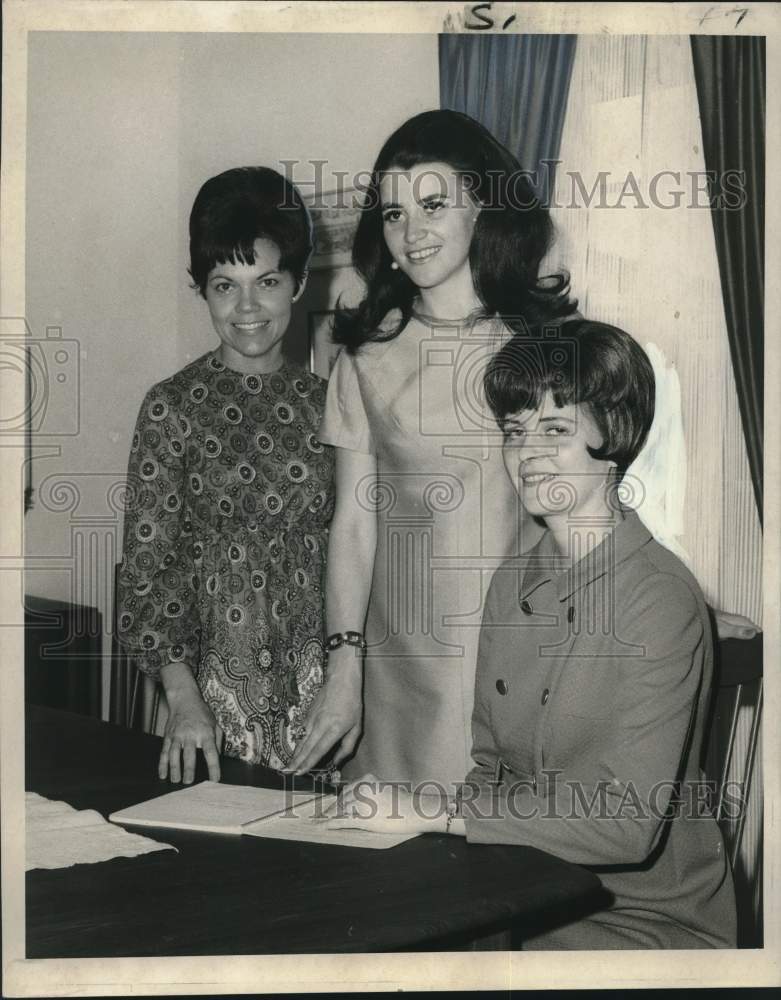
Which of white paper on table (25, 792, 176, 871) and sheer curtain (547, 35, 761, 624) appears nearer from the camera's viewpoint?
white paper on table (25, 792, 176, 871)

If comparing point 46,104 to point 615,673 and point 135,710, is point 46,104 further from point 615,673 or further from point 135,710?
point 615,673

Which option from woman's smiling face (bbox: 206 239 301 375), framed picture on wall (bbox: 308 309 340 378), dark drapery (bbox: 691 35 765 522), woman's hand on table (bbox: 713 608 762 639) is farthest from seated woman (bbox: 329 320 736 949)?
woman's smiling face (bbox: 206 239 301 375)

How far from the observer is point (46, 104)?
2422mm

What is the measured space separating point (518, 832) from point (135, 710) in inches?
37.8

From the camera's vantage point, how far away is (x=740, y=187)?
8.05 feet

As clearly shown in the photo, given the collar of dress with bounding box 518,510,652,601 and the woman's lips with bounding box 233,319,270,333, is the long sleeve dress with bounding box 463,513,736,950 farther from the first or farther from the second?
the woman's lips with bounding box 233,319,270,333

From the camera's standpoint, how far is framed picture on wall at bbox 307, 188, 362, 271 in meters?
2.44

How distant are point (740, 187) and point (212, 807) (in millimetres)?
1627

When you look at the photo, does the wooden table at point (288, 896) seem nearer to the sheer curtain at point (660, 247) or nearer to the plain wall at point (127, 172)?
the plain wall at point (127, 172)

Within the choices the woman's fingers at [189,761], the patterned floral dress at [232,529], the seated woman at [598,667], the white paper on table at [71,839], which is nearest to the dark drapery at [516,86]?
the seated woman at [598,667]

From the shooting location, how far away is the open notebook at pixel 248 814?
6.53 ft

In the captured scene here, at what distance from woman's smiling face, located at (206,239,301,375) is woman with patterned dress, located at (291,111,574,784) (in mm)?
136

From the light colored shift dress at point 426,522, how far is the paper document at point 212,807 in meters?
0.40

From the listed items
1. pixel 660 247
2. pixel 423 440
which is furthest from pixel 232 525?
pixel 660 247
